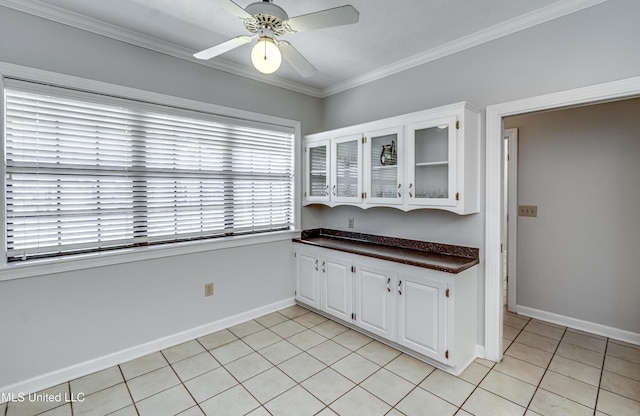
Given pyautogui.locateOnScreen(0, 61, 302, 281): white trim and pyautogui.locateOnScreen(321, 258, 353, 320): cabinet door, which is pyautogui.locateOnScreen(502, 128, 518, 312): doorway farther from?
pyautogui.locateOnScreen(0, 61, 302, 281): white trim

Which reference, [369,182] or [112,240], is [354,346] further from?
[112,240]

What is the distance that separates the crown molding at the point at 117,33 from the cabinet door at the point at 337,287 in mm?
2119

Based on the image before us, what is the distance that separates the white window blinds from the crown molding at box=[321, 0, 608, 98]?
4.22 ft

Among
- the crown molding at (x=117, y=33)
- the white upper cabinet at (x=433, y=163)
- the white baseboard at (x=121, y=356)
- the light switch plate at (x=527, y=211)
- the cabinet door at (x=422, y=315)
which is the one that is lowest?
the white baseboard at (x=121, y=356)

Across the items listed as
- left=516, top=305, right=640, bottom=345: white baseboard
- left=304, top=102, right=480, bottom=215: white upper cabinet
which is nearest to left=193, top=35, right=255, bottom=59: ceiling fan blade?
left=304, top=102, right=480, bottom=215: white upper cabinet

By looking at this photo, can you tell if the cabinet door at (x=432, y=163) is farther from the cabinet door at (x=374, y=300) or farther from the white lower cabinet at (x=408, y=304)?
the cabinet door at (x=374, y=300)

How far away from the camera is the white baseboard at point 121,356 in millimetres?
2131

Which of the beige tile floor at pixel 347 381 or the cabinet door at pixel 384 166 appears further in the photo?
the cabinet door at pixel 384 166

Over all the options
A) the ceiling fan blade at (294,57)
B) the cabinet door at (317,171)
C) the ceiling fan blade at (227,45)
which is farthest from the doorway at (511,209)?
the ceiling fan blade at (227,45)

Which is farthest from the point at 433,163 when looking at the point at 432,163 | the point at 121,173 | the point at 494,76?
the point at 121,173

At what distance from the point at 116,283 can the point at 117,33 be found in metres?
1.96

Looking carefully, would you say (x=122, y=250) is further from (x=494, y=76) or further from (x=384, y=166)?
(x=494, y=76)

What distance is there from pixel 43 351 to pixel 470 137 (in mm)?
3512

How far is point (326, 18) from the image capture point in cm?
162
